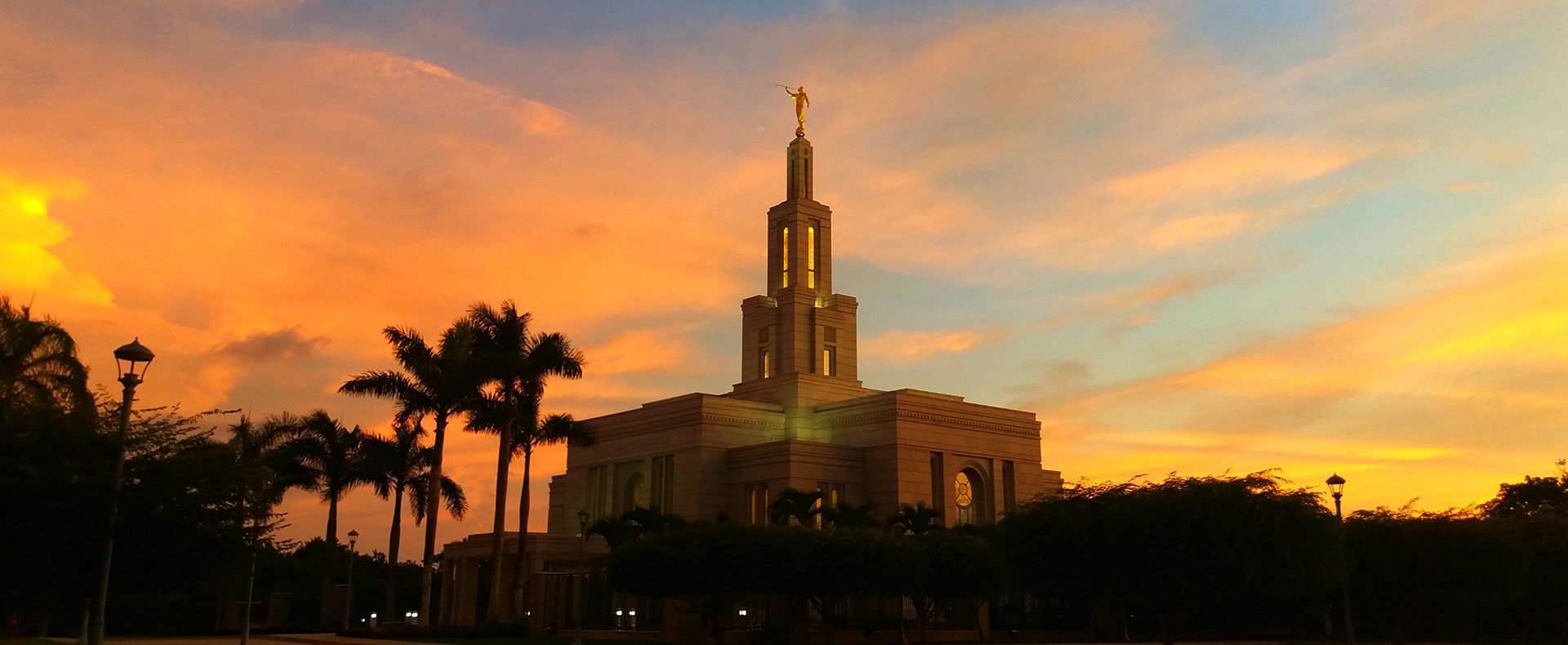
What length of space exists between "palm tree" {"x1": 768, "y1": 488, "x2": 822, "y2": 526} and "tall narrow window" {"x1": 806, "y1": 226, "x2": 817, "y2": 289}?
79.3 feet

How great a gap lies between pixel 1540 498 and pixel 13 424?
7957cm

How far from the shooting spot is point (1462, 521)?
149ft

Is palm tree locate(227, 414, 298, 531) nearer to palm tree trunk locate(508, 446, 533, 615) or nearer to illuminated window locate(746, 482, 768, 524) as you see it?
palm tree trunk locate(508, 446, 533, 615)

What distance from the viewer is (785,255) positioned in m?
78.2

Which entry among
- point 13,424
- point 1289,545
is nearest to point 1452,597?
point 1289,545

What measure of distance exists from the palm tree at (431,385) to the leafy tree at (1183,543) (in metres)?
23.9

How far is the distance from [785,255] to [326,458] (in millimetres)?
31971

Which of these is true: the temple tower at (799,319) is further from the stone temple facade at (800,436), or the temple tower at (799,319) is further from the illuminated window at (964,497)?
the illuminated window at (964,497)

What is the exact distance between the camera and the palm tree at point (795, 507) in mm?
53188

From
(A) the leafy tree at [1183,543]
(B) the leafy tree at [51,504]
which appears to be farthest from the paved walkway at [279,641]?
(A) the leafy tree at [1183,543]

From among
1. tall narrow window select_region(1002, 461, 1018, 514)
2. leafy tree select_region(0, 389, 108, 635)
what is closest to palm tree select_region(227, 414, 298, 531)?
leafy tree select_region(0, 389, 108, 635)

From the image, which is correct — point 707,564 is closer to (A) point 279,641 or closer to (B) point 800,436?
(A) point 279,641

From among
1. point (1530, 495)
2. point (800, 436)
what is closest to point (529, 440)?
point (800, 436)

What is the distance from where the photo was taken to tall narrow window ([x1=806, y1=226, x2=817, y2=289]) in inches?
3044
